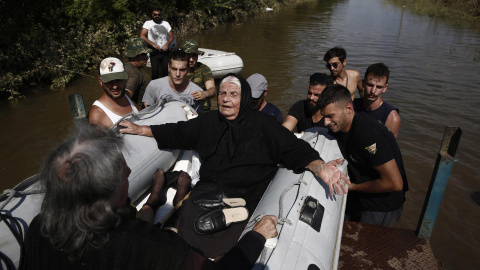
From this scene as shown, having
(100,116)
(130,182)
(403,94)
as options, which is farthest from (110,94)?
(403,94)

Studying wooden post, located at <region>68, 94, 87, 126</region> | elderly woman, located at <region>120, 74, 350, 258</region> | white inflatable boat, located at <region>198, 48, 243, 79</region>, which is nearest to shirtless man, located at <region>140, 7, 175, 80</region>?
white inflatable boat, located at <region>198, 48, 243, 79</region>

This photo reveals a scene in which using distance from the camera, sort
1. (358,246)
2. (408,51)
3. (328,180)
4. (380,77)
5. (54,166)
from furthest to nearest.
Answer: (408,51) → (380,77) → (358,246) → (328,180) → (54,166)

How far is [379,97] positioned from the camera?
3.04 metres

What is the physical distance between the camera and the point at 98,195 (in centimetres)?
117

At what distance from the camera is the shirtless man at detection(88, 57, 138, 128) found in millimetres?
2861

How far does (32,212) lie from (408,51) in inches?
478

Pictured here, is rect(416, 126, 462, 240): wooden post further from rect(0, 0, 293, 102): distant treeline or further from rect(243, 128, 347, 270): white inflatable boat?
rect(0, 0, 293, 102): distant treeline

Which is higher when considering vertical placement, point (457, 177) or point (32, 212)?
point (32, 212)

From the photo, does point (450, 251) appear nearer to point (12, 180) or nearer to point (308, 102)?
point (308, 102)

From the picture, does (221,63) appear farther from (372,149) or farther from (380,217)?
(372,149)

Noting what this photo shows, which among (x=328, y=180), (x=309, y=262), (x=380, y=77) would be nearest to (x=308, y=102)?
(x=380, y=77)

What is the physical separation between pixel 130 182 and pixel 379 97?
8.09 feet

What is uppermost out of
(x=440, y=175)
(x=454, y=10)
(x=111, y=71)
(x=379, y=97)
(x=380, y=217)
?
(x=111, y=71)

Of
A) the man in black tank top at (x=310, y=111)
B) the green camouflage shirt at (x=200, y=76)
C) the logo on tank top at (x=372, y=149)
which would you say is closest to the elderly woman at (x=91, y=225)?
the logo on tank top at (x=372, y=149)
